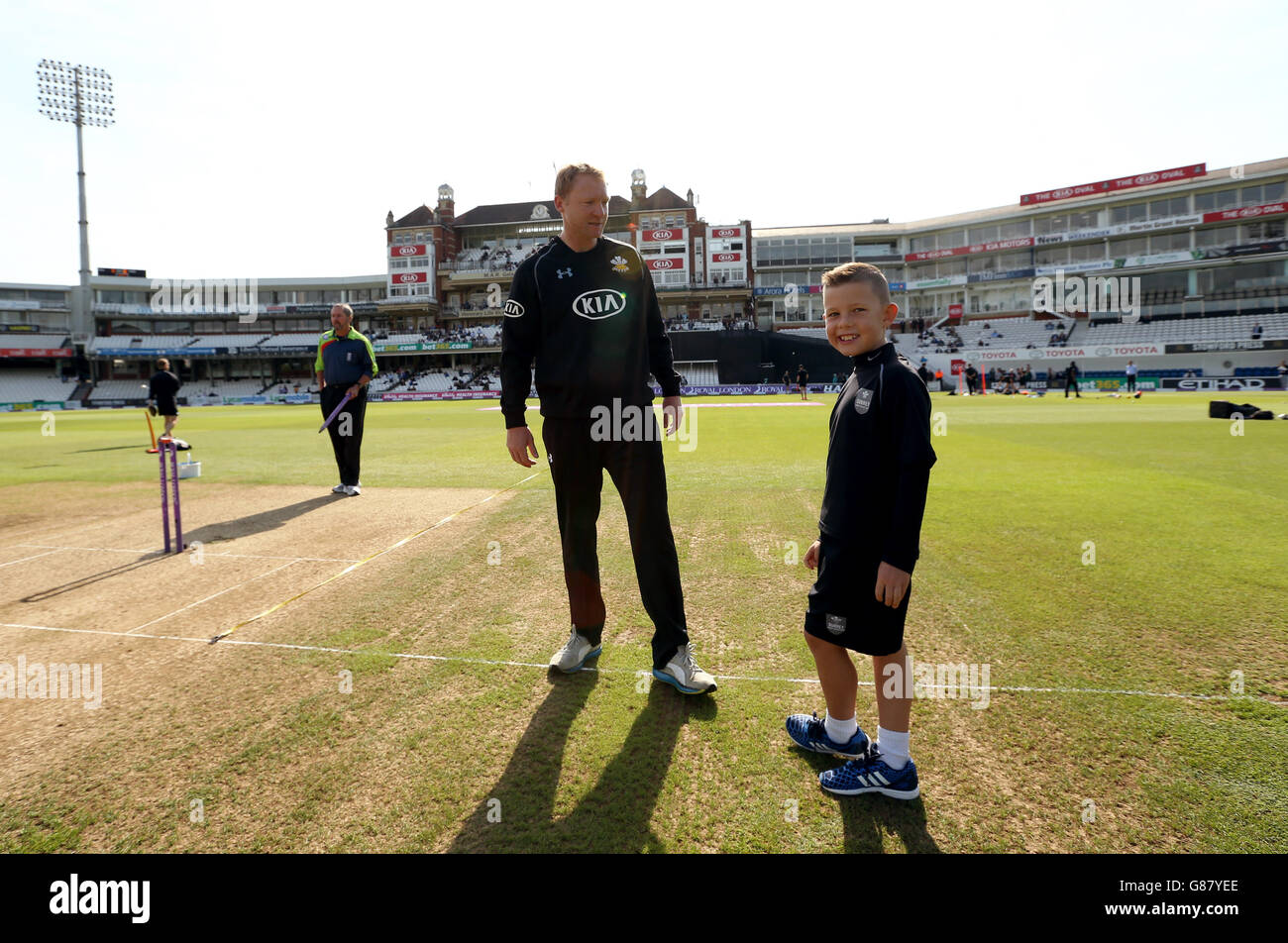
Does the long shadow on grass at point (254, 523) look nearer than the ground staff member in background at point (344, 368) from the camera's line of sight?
Yes

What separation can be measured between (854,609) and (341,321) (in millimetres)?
8425

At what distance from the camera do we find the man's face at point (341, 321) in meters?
8.48

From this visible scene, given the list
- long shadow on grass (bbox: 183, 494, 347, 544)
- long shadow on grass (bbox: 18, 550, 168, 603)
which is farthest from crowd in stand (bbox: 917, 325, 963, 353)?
long shadow on grass (bbox: 18, 550, 168, 603)

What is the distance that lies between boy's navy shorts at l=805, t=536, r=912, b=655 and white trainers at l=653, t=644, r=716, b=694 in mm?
730

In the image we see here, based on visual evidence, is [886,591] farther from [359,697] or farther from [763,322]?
[763,322]

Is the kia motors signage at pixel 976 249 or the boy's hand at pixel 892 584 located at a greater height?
the kia motors signage at pixel 976 249

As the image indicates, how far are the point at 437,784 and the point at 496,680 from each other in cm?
84

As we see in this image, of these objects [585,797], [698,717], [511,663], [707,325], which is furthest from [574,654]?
[707,325]

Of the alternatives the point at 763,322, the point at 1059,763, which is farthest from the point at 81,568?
the point at 763,322

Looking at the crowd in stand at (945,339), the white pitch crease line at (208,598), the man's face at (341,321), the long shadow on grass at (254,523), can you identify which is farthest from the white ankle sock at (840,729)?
the crowd in stand at (945,339)

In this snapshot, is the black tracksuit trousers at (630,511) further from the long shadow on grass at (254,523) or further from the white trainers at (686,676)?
the long shadow on grass at (254,523)

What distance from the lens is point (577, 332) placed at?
10.6 feet

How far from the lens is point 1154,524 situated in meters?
5.86

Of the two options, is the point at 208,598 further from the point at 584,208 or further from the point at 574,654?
the point at 584,208
